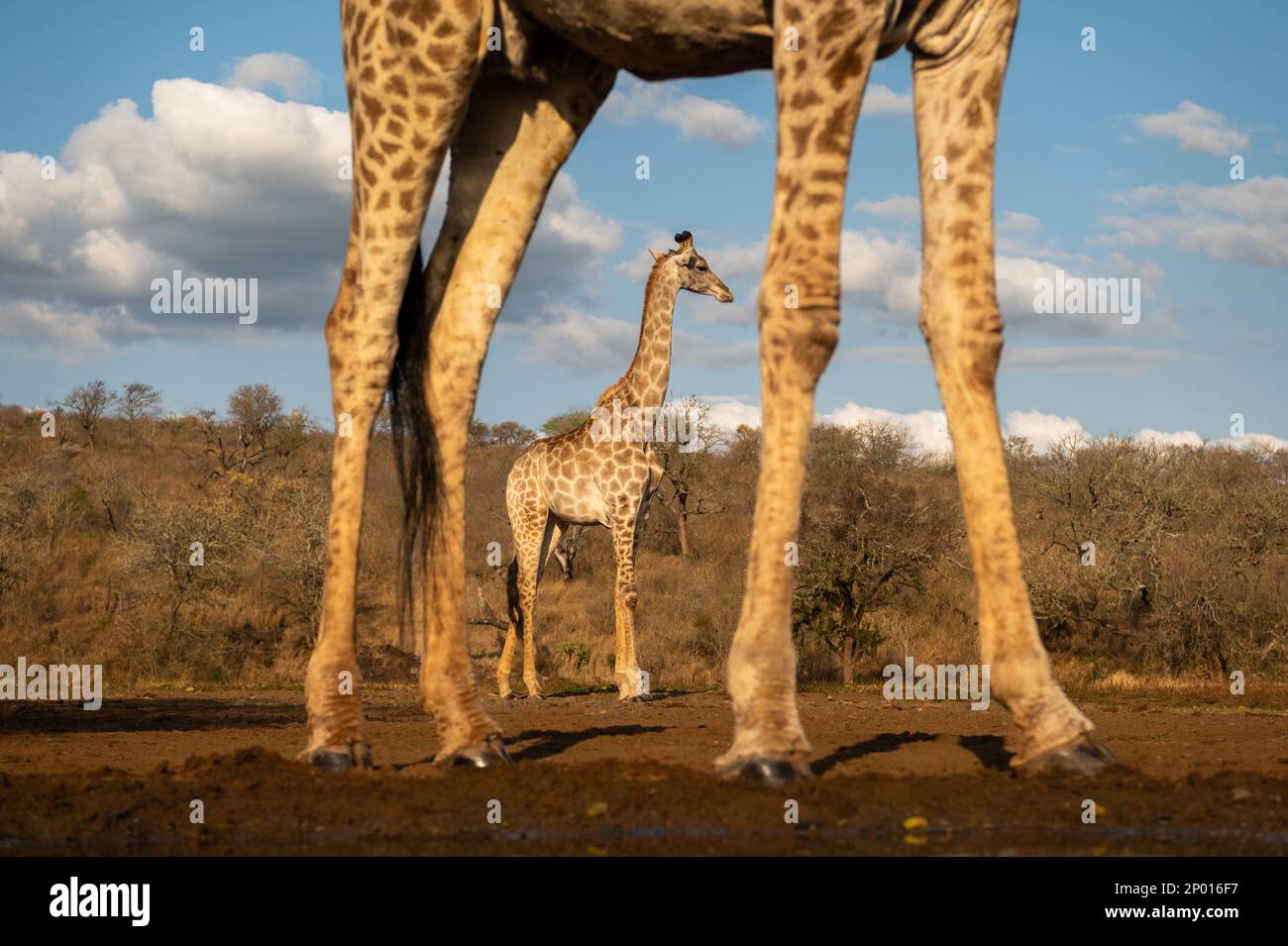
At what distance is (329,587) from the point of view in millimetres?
5770

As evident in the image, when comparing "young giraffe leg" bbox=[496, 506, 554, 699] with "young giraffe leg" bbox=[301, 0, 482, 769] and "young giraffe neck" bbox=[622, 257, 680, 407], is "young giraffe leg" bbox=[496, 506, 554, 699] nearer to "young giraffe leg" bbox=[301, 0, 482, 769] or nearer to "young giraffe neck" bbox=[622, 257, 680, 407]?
"young giraffe neck" bbox=[622, 257, 680, 407]

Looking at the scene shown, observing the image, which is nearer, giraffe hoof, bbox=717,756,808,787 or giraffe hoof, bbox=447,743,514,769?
giraffe hoof, bbox=717,756,808,787

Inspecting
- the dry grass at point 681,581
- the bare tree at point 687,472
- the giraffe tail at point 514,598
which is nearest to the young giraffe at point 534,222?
the giraffe tail at point 514,598

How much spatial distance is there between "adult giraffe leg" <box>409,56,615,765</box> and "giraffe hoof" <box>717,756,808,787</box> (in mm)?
1737

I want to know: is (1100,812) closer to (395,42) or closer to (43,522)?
(395,42)

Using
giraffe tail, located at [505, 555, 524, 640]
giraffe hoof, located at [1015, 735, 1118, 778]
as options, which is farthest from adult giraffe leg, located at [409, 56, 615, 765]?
giraffe tail, located at [505, 555, 524, 640]

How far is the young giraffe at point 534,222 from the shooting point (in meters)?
4.88

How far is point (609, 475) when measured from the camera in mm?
15453

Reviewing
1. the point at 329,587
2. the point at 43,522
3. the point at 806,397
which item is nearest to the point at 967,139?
the point at 806,397

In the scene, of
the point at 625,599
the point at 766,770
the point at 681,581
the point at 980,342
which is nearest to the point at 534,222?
the point at 980,342

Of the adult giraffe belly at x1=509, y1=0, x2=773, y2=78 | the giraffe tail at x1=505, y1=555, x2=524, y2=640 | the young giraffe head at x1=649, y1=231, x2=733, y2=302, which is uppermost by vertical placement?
the young giraffe head at x1=649, y1=231, x2=733, y2=302

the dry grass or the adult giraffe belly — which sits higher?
the adult giraffe belly

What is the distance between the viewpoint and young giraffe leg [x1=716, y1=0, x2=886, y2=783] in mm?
4828

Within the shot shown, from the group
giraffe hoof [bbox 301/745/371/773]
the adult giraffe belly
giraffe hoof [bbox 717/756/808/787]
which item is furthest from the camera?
giraffe hoof [bbox 301/745/371/773]
